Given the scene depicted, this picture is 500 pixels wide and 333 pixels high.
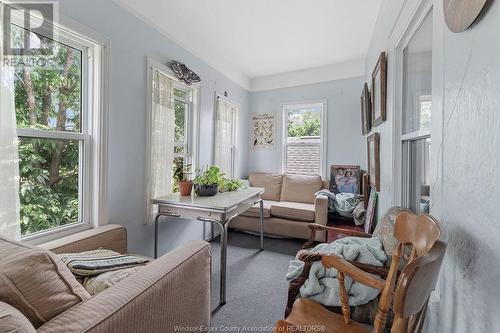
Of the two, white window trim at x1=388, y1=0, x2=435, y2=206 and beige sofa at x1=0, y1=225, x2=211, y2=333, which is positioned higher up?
white window trim at x1=388, y1=0, x2=435, y2=206

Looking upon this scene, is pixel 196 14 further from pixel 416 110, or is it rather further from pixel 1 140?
pixel 416 110

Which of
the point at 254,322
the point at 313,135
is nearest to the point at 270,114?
the point at 313,135

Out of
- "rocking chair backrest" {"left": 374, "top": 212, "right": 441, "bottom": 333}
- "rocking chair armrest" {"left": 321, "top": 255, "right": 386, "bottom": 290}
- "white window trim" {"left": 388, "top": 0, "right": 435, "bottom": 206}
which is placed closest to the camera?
"rocking chair backrest" {"left": 374, "top": 212, "right": 441, "bottom": 333}

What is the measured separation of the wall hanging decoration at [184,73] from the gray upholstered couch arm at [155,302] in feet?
6.28

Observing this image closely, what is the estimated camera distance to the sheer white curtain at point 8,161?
131 centimetres

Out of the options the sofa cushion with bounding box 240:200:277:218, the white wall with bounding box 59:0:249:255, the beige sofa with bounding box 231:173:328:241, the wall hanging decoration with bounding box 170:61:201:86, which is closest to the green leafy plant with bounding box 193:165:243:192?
the white wall with bounding box 59:0:249:255

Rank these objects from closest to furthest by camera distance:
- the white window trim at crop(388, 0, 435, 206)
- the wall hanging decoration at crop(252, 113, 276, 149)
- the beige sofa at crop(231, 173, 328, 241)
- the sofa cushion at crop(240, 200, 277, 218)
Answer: the white window trim at crop(388, 0, 435, 206) → the beige sofa at crop(231, 173, 328, 241) → the sofa cushion at crop(240, 200, 277, 218) → the wall hanging decoration at crop(252, 113, 276, 149)

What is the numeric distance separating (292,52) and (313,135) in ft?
4.52

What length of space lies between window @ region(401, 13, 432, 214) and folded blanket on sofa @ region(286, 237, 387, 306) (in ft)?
1.22

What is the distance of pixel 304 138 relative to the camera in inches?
161

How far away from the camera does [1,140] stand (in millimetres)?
1303

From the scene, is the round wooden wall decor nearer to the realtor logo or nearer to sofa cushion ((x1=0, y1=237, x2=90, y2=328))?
sofa cushion ((x1=0, y1=237, x2=90, y2=328))

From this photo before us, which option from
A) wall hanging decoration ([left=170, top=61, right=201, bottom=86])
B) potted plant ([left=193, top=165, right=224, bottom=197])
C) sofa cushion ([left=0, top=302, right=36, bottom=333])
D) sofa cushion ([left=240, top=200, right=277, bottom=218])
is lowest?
sofa cushion ([left=240, top=200, right=277, bottom=218])

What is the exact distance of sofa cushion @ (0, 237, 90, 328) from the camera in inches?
28.7
